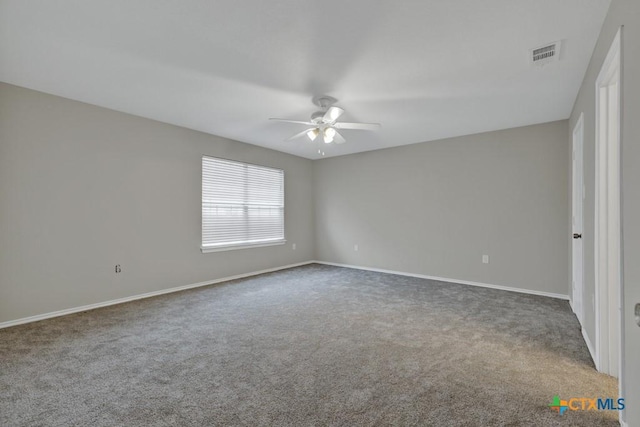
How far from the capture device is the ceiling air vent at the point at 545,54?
2.32m

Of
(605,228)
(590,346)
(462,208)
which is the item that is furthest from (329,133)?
(590,346)

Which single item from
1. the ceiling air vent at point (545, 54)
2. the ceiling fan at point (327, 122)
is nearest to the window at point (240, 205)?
the ceiling fan at point (327, 122)

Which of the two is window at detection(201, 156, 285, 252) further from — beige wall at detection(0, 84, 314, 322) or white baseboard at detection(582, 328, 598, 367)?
white baseboard at detection(582, 328, 598, 367)

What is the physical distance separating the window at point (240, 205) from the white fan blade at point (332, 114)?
2.49 m

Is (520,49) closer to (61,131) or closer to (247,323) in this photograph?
(247,323)

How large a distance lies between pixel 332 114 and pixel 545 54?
1.90 metres

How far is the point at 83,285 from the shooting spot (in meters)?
3.54

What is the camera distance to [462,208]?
4.89 metres

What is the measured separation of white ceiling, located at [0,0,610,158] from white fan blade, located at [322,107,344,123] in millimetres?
206

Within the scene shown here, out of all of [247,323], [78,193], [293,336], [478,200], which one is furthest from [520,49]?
[78,193]

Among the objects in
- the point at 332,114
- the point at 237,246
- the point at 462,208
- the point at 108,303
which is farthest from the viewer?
the point at 237,246

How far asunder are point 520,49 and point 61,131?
4722mm

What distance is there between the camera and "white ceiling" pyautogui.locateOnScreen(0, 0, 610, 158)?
195 cm

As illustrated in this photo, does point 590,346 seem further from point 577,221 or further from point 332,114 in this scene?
point 332,114
